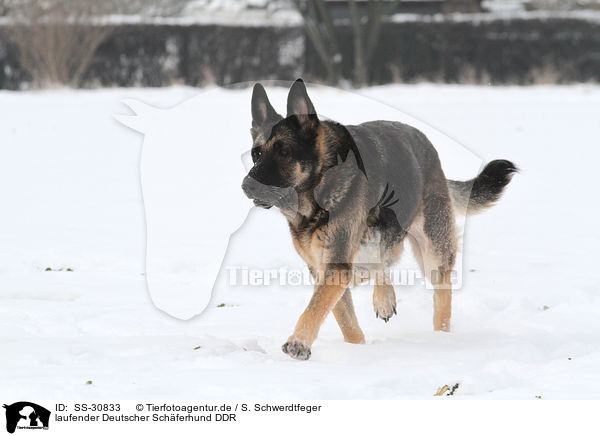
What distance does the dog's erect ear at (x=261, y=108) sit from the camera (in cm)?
360

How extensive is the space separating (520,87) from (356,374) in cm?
1845

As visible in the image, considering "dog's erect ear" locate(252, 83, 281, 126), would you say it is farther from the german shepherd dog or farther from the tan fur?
the tan fur

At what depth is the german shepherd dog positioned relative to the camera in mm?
3604

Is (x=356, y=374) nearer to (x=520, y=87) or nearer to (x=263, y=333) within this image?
(x=263, y=333)

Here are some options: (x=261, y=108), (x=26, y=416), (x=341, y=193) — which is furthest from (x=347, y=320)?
(x=26, y=416)

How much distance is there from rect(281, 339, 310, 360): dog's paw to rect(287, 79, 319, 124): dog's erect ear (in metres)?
1.06

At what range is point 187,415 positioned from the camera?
323 cm

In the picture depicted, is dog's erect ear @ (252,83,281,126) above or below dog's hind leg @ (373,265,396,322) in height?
above

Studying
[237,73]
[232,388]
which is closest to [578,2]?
[237,73]

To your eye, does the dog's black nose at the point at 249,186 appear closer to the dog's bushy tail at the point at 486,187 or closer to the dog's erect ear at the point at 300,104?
the dog's erect ear at the point at 300,104

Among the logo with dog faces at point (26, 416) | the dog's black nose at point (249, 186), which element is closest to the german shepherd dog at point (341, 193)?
the dog's black nose at point (249, 186)

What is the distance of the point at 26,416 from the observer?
10.6 ft

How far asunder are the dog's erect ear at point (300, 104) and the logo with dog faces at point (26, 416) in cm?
167

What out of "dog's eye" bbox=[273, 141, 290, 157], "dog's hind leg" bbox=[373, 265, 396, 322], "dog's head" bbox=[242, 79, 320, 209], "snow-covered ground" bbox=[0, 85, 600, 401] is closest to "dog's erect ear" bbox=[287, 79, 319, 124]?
"dog's head" bbox=[242, 79, 320, 209]
